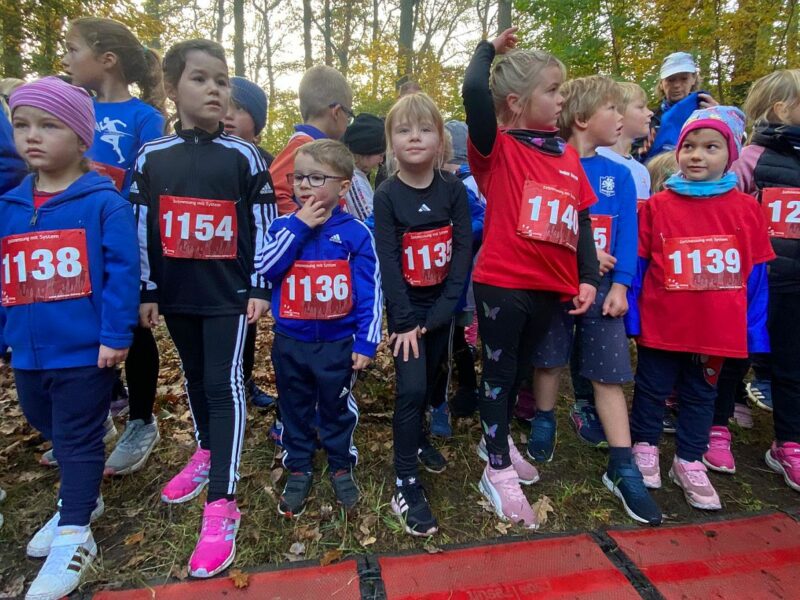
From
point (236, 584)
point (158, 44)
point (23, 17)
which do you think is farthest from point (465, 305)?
point (158, 44)

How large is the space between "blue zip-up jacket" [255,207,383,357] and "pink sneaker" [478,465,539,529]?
37.3 inches

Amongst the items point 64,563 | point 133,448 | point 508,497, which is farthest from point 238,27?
point 508,497

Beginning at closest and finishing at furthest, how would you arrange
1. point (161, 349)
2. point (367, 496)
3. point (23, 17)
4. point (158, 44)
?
1. point (367, 496)
2. point (161, 349)
3. point (23, 17)
4. point (158, 44)

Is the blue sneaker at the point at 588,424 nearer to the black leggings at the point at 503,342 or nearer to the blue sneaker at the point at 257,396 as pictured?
the black leggings at the point at 503,342

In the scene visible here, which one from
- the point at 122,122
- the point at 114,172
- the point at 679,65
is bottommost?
the point at 114,172

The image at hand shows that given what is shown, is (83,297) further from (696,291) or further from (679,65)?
(679,65)

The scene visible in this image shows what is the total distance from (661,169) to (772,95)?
0.72 m

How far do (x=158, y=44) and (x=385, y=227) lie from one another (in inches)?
574

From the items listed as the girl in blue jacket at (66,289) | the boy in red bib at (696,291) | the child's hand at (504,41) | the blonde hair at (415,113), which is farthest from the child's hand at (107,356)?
the boy in red bib at (696,291)

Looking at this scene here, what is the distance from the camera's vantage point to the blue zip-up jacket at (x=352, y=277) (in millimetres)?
2387

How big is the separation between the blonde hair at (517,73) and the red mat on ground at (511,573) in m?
2.15

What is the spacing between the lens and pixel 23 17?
22.3ft

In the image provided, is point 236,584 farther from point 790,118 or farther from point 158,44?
point 158,44

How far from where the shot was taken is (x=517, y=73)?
236cm
